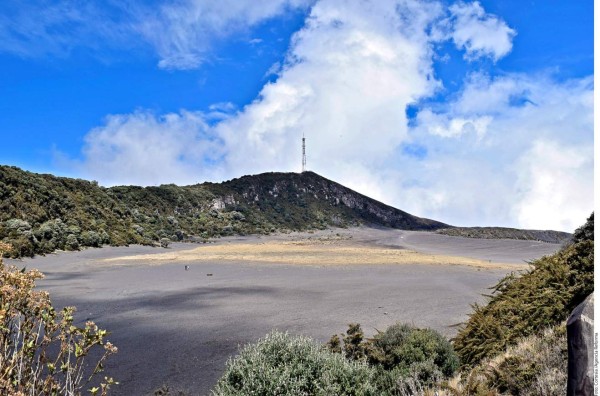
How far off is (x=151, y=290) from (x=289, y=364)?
1438 cm

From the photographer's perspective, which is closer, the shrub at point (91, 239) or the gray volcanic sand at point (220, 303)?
Result: the gray volcanic sand at point (220, 303)

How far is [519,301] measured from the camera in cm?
863

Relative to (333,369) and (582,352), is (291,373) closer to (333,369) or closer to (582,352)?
(333,369)

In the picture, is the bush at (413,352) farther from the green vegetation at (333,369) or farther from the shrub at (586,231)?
the shrub at (586,231)

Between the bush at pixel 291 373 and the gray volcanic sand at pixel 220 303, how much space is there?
7.69 feet

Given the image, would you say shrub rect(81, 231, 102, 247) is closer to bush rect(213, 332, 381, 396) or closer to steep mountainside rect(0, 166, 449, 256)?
steep mountainside rect(0, 166, 449, 256)

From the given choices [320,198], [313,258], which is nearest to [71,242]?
[313,258]

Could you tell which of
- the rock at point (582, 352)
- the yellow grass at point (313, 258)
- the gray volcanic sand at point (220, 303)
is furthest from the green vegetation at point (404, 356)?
the yellow grass at point (313, 258)

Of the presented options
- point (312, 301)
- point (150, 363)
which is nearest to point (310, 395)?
point (150, 363)

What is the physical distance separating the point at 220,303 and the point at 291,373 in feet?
35.1

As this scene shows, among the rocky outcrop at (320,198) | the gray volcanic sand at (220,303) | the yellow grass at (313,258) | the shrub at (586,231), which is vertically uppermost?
the rocky outcrop at (320,198)

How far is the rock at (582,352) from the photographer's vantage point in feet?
11.5

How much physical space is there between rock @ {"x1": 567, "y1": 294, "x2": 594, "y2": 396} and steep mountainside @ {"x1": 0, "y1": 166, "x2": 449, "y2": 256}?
32005mm

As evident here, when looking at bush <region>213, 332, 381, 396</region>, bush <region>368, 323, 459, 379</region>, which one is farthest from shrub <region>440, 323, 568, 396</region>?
bush <region>213, 332, 381, 396</region>
